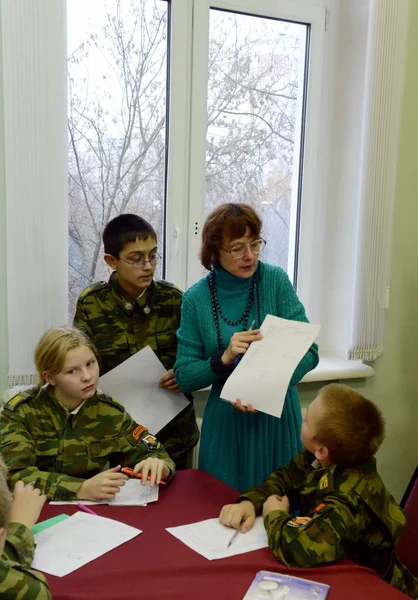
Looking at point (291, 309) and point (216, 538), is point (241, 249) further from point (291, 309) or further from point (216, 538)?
point (216, 538)

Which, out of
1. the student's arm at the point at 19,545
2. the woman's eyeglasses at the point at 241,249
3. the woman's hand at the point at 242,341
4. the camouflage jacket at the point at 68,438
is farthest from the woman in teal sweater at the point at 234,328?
the student's arm at the point at 19,545

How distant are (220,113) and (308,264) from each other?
2.80ft

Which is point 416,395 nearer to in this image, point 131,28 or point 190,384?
point 190,384

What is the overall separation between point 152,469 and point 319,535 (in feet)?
1.75

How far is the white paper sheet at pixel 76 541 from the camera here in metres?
1.25

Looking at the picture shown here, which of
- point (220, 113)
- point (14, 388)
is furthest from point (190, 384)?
point (220, 113)

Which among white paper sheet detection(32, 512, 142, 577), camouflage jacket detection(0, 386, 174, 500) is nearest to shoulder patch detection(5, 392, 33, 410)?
camouflage jacket detection(0, 386, 174, 500)

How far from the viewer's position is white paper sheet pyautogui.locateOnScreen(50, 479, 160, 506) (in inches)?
60.9

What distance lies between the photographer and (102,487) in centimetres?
155

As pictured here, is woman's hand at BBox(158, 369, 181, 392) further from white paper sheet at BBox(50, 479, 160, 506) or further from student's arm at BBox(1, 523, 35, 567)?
student's arm at BBox(1, 523, 35, 567)

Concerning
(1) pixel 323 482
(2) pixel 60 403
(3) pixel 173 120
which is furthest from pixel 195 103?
(1) pixel 323 482

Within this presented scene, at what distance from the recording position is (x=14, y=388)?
2.23 m

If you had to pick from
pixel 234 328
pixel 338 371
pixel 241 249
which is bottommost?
pixel 338 371

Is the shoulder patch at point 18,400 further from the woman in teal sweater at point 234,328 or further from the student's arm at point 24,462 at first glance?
the woman in teal sweater at point 234,328
